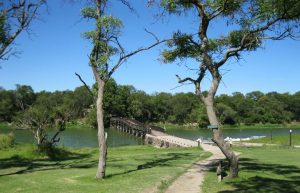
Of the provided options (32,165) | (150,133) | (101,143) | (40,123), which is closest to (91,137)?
(150,133)

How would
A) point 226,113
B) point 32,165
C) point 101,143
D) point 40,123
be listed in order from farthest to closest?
point 226,113, point 40,123, point 32,165, point 101,143

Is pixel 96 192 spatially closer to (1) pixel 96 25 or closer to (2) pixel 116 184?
(2) pixel 116 184

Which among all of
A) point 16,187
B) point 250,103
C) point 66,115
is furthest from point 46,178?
point 250,103

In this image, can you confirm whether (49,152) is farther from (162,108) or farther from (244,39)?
(162,108)

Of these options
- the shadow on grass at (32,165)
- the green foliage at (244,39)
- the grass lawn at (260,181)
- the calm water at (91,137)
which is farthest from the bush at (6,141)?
the green foliage at (244,39)

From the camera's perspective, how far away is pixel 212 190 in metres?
A: 13.9

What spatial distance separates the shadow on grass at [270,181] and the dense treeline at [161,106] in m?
79.5

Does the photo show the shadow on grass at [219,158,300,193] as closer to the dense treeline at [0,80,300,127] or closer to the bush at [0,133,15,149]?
the bush at [0,133,15,149]

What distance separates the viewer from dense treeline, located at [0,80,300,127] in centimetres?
10404

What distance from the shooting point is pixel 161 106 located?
405 ft

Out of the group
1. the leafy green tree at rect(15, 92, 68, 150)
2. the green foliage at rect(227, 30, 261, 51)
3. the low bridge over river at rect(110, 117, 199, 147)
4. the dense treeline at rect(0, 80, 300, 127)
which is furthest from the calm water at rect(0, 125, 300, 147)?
the green foliage at rect(227, 30, 261, 51)

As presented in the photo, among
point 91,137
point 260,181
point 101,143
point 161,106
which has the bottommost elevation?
point 260,181

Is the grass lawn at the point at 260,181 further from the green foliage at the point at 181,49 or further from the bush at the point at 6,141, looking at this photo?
the bush at the point at 6,141

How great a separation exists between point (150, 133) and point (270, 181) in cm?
5653
